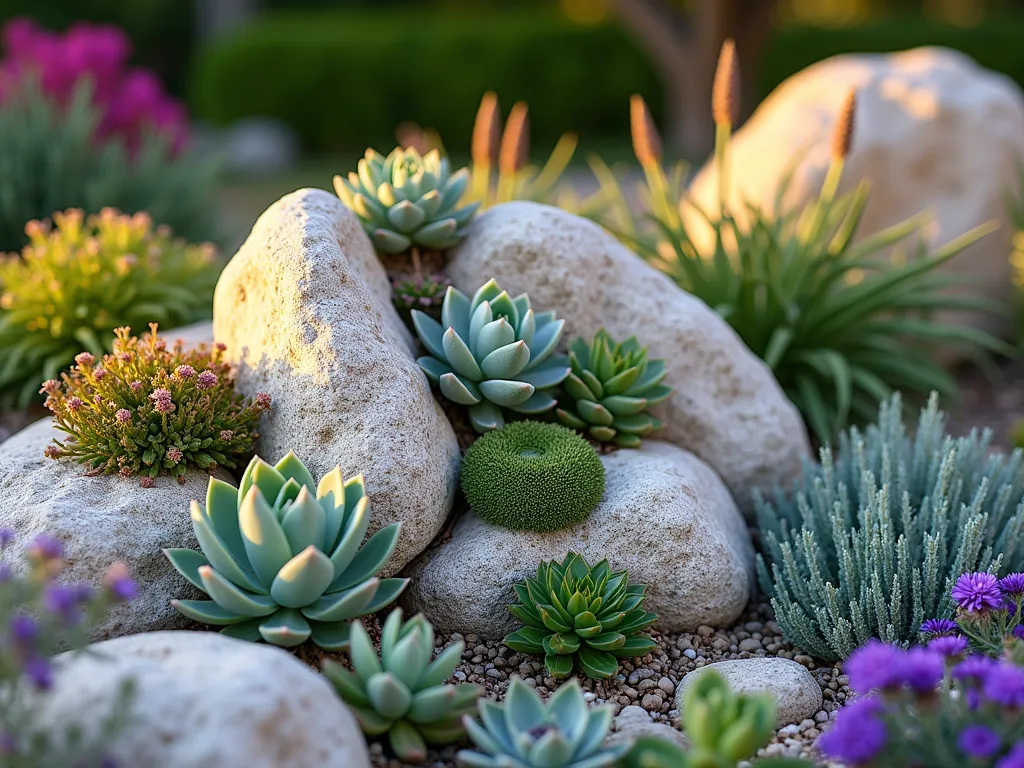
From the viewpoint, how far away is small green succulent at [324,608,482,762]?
232 centimetres

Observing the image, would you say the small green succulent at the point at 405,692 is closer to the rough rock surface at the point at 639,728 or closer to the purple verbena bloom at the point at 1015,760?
the rough rock surface at the point at 639,728

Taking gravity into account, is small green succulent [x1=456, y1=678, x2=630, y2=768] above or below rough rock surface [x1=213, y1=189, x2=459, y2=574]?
below

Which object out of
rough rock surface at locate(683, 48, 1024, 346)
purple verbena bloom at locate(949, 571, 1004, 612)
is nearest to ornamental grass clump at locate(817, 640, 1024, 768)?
purple verbena bloom at locate(949, 571, 1004, 612)

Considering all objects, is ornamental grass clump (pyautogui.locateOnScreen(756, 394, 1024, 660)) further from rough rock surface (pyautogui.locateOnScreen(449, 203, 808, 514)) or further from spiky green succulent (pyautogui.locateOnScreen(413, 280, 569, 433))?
spiky green succulent (pyautogui.locateOnScreen(413, 280, 569, 433))

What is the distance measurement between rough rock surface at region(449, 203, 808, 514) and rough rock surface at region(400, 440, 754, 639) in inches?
21.3

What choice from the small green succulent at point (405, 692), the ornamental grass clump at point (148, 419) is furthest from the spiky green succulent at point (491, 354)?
the small green succulent at point (405, 692)

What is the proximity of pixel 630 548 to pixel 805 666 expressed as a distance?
62 centimetres

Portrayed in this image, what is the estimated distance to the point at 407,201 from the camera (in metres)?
3.41

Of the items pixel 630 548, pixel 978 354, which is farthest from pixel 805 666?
pixel 978 354

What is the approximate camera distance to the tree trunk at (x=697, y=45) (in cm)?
1199

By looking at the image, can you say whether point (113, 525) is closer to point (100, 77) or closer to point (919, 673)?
point (919, 673)

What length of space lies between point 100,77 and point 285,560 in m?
5.05

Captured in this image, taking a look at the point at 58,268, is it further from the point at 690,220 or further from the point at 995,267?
the point at 995,267

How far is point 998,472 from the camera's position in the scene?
3.41m
